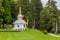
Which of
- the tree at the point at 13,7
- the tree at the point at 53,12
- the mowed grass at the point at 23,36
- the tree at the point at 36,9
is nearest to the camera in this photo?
the mowed grass at the point at 23,36

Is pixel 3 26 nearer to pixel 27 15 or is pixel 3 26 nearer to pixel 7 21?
pixel 7 21

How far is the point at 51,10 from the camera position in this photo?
55.3 m

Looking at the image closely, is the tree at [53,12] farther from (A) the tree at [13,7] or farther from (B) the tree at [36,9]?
(A) the tree at [13,7]

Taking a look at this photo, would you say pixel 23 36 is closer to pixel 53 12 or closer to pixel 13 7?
pixel 53 12

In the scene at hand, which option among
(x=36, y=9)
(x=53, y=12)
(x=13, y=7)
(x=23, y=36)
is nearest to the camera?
(x=23, y=36)

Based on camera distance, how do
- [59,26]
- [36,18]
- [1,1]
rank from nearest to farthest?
[1,1]
[59,26]
[36,18]

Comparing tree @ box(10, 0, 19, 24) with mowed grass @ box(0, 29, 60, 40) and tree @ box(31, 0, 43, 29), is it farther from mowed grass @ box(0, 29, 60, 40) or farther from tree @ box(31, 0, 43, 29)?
mowed grass @ box(0, 29, 60, 40)

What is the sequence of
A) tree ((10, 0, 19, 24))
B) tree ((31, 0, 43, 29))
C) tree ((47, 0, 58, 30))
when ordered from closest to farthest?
tree ((47, 0, 58, 30))
tree ((10, 0, 19, 24))
tree ((31, 0, 43, 29))

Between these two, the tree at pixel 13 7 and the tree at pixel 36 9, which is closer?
the tree at pixel 13 7

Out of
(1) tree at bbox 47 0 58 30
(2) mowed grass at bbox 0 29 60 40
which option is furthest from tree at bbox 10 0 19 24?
(2) mowed grass at bbox 0 29 60 40

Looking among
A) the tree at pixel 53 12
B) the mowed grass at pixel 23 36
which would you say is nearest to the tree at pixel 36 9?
the tree at pixel 53 12

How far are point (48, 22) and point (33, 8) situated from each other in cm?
1446

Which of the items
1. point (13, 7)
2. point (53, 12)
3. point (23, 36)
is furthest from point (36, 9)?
point (23, 36)

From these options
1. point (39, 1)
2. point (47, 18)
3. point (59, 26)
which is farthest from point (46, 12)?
point (39, 1)
